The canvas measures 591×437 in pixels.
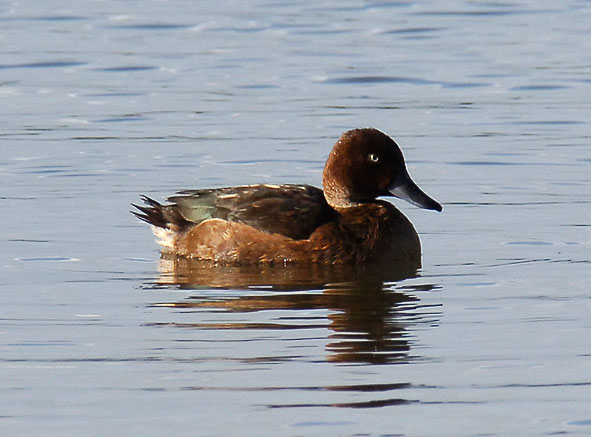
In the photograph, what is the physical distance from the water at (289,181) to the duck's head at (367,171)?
0.59 meters

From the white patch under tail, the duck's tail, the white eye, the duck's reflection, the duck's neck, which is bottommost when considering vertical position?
the duck's reflection

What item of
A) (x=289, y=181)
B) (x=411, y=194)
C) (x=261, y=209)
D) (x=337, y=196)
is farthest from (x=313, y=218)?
(x=289, y=181)

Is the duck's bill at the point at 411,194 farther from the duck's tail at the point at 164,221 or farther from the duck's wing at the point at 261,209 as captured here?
the duck's tail at the point at 164,221

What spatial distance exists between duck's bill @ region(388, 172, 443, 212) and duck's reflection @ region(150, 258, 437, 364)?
65cm

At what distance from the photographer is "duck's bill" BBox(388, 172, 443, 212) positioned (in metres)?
10.6

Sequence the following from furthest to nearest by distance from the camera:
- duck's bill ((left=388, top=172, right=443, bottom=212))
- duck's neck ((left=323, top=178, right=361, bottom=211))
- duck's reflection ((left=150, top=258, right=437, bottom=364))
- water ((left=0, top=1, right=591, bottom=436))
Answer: duck's neck ((left=323, top=178, right=361, bottom=211)), duck's bill ((left=388, top=172, right=443, bottom=212)), duck's reflection ((left=150, top=258, right=437, bottom=364)), water ((left=0, top=1, right=591, bottom=436))

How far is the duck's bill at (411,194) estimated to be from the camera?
1062cm

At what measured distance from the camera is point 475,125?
48.4ft

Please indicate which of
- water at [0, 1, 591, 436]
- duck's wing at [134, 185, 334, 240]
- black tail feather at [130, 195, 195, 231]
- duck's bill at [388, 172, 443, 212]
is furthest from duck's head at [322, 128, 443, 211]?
black tail feather at [130, 195, 195, 231]

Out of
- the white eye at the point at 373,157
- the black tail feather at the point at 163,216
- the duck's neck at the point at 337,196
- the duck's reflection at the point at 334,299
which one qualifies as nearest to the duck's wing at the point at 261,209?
the black tail feather at the point at 163,216

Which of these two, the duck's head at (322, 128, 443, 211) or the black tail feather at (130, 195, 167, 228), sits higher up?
the duck's head at (322, 128, 443, 211)

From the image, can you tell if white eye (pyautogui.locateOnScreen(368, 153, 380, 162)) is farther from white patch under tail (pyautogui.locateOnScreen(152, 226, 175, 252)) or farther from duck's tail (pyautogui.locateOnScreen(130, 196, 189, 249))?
white patch under tail (pyautogui.locateOnScreen(152, 226, 175, 252))

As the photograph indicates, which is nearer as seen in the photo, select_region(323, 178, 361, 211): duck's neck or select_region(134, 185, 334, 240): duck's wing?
select_region(134, 185, 334, 240): duck's wing

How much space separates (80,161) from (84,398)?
23.0ft
